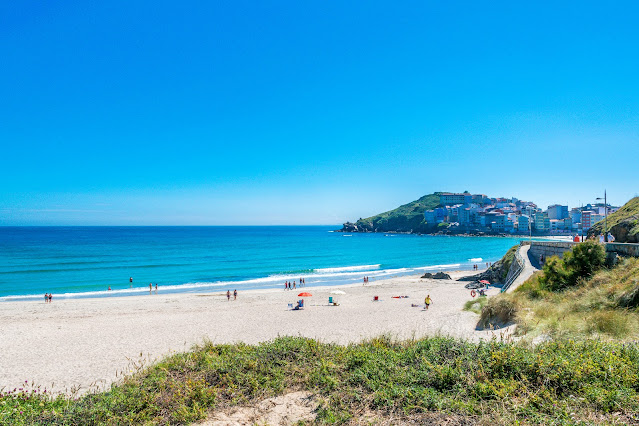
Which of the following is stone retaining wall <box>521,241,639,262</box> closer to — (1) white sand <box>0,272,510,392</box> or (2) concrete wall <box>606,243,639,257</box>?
(2) concrete wall <box>606,243,639,257</box>

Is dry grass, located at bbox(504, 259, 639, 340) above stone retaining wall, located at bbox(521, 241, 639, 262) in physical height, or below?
below

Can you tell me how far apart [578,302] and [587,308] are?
0.56m

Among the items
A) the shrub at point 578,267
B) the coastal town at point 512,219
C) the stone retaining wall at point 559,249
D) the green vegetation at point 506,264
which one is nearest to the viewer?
the stone retaining wall at point 559,249

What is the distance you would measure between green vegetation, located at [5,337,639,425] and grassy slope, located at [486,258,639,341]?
6.98ft

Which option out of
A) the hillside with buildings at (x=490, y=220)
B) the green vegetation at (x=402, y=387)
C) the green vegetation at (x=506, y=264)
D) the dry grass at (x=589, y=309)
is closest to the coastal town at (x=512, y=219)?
the hillside with buildings at (x=490, y=220)

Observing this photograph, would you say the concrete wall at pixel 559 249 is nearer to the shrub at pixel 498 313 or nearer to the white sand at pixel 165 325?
the white sand at pixel 165 325

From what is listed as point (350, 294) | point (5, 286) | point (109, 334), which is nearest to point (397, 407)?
point (109, 334)

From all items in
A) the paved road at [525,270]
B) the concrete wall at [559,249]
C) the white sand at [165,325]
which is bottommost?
the white sand at [165,325]

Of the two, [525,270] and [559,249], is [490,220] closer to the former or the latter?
[559,249]

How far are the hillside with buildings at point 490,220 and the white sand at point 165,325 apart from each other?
111060 mm

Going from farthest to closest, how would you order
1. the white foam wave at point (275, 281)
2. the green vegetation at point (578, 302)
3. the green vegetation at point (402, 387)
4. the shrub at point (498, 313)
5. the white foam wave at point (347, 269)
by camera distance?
the white foam wave at point (347, 269)
the white foam wave at point (275, 281)
the shrub at point (498, 313)
the green vegetation at point (578, 302)
the green vegetation at point (402, 387)

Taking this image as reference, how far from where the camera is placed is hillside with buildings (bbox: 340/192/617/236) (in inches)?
5221

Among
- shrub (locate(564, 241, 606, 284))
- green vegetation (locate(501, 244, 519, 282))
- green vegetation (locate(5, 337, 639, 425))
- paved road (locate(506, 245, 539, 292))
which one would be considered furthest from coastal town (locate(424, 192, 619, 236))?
green vegetation (locate(5, 337, 639, 425))

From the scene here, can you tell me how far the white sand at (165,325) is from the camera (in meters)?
12.2
